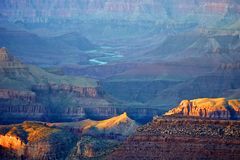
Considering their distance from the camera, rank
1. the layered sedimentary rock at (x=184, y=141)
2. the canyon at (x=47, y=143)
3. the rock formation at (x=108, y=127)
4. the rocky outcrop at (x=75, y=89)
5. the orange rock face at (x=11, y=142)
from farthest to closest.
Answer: the rocky outcrop at (x=75, y=89) < the rock formation at (x=108, y=127) < the orange rock face at (x=11, y=142) < the canyon at (x=47, y=143) < the layered sedimentary rock at (x=184, y=141)

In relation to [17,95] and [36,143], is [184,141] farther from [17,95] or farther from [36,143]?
[17,95]

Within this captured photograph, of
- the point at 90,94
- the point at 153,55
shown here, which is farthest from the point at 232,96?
the point at 153,55

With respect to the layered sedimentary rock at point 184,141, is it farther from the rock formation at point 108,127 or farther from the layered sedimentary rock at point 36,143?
the rock formation at point 108,127

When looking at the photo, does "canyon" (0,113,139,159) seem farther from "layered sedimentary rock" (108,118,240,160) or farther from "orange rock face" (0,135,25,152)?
"layered sedimentary rock" (108,118,240,160)

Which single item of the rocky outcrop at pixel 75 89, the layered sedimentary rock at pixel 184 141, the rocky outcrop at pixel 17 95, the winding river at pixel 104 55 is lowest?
the layered sedimentary rock at pixel 184 141

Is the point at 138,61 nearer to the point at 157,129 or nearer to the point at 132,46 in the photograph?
the point at 132,46

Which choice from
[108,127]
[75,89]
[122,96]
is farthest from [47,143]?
[122,96]

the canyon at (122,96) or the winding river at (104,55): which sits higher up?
the winding river at (104,55)

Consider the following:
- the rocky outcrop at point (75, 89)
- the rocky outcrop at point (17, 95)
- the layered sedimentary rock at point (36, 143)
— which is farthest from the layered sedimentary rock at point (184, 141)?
the rocky outcrop at point (75, 89)
